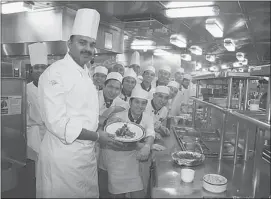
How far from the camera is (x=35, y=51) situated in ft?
10.3

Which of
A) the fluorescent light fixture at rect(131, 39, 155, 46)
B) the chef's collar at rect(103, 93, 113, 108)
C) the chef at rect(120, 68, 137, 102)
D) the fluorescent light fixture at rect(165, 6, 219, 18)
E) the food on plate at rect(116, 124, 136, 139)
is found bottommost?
the food on plate at rect(116, 124, 136, 139)

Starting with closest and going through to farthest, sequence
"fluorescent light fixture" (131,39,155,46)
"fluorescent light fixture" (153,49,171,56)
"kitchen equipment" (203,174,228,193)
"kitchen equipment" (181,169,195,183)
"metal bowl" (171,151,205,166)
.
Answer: "kitchen equipment" (203,174,228,193) → "kitchen equipment" (181,169,195,183) → "metal bowl" (171,151,205,166) → "fluorescent light fixture" (131,39,155,46) → "fluorescent light fixture" (153,49,171,56)

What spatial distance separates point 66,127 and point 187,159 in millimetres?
1032

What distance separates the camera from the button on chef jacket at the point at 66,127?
61.1 inches

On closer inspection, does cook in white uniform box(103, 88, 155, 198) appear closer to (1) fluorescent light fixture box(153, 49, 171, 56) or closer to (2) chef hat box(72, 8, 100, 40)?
(2) chef hat box(72, 8, 100, 40)

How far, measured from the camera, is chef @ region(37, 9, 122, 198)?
5.11 ft

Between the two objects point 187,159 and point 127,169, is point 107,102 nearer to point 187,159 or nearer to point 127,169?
point 127,169

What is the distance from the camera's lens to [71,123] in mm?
1572

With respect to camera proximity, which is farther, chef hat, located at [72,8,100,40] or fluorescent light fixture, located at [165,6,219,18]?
fluorescent light fixture, located at [165,6,219,18]

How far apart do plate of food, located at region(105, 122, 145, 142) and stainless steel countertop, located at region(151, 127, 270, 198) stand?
28 cm

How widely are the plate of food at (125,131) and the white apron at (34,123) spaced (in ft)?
3.60

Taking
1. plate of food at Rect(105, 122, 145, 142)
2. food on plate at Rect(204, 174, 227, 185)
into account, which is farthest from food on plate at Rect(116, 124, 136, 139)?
food on plate at Rect(204, 174, 227, 185)

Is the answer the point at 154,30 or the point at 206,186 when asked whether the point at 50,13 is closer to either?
the point at 154,30

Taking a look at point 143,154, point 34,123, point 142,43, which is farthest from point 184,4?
point 142,43
